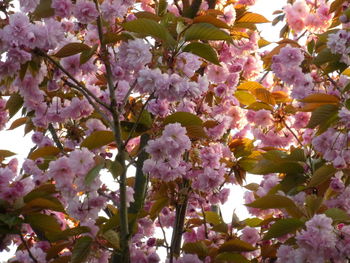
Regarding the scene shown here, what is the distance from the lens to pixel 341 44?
2.37 metres

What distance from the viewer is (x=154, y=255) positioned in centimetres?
255

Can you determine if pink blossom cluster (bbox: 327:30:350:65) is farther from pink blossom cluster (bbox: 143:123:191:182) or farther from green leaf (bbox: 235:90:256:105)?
pink blossom cluster (bbox: 143:123:191:182)

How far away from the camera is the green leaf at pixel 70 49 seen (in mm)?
2053

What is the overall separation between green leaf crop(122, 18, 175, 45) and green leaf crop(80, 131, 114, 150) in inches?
15.5

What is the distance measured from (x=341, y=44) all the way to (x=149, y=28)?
908 mm

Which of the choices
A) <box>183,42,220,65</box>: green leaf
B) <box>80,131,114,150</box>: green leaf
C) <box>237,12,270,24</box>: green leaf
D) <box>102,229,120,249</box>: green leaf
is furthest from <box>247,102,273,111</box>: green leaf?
<box>102,229,120,249</box>: green leaf

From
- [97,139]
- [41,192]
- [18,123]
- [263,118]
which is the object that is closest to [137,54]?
[97,139]

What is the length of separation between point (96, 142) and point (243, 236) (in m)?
1.05

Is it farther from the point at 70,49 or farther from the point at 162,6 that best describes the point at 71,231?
the point at 162,6

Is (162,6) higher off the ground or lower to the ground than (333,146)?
higher

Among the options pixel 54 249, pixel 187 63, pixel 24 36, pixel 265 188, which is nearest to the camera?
pixel 24 36

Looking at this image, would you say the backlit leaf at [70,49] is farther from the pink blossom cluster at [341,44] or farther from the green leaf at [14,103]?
the pink blossom cluster at [341,44]

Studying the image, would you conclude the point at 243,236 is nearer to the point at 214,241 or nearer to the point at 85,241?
the point at 214,241

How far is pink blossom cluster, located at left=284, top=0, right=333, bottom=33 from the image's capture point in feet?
10.5
